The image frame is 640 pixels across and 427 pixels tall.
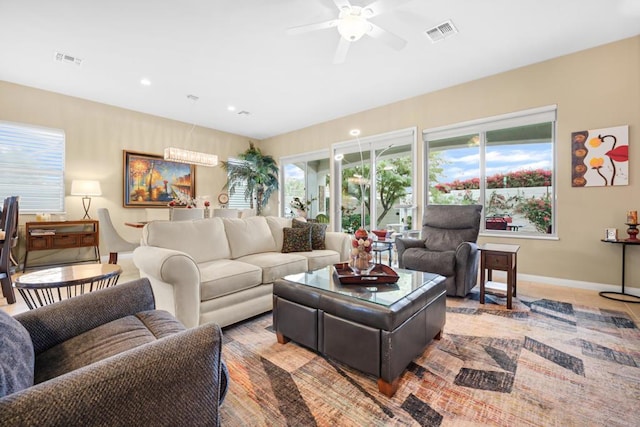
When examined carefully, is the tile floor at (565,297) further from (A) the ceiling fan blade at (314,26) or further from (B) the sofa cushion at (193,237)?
(A) the ceiling fan blade at (314,26)

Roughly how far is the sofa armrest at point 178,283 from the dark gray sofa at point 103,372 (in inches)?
25.9

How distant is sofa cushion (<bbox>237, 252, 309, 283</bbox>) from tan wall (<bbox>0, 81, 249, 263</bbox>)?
376 cm

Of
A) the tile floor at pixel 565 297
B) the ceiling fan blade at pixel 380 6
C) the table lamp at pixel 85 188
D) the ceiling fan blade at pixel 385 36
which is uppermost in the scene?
the ceiling fan blade at pixel 380 6

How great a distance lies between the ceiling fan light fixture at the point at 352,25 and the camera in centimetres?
243

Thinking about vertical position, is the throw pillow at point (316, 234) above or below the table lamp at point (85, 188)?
below

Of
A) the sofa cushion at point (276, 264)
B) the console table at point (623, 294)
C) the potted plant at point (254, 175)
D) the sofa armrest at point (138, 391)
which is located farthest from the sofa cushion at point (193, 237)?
the console table at point (623, 294)

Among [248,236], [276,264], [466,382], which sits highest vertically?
[248,236]

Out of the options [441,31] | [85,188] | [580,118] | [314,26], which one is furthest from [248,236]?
[580,118]

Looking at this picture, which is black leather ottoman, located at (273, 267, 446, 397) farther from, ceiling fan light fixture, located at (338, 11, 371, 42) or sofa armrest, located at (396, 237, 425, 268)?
ceiling fan light fixture, located at (338, 11, 371, 42)

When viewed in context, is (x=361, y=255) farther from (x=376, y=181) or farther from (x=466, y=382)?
(x=376, y=181)

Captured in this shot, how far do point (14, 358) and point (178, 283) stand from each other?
1220mm

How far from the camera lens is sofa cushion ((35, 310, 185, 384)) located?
41.0 inches

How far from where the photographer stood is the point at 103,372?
0.69 m

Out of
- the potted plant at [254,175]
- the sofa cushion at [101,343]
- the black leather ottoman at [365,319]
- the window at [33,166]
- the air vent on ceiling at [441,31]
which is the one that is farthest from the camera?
the potted plant at [254,175]
